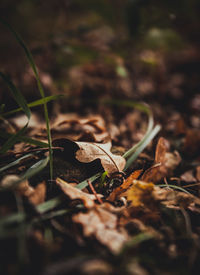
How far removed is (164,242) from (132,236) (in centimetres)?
11

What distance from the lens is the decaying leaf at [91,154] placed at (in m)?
0.83

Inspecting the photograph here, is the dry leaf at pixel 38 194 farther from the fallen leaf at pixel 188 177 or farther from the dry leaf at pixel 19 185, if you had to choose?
the fallen leaf at pixel 188 177

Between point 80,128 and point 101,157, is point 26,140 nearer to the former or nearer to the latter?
point 101,157

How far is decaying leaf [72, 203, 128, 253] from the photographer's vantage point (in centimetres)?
56

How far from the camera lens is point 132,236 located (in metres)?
0.61

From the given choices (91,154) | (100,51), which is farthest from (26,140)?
(100,51)

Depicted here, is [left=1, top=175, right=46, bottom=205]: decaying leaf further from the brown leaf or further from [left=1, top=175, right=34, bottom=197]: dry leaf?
the brown leaf

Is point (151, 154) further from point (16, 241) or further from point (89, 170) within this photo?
point (16, 241)

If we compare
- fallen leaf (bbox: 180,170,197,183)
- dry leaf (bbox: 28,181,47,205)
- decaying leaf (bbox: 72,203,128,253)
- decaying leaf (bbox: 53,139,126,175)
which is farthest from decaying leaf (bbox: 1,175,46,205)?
fallen leaf (bbox: 180,170,197,183)

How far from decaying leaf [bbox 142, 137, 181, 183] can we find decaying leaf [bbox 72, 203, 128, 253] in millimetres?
271

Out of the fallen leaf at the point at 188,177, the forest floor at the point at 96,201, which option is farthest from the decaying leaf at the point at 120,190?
the fallen leaf at the point at 188,177

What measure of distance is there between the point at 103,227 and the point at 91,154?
12.6 inches

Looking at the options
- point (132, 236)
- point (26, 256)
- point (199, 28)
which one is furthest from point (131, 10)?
point (199, 28)

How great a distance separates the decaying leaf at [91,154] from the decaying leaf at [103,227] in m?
0.20
